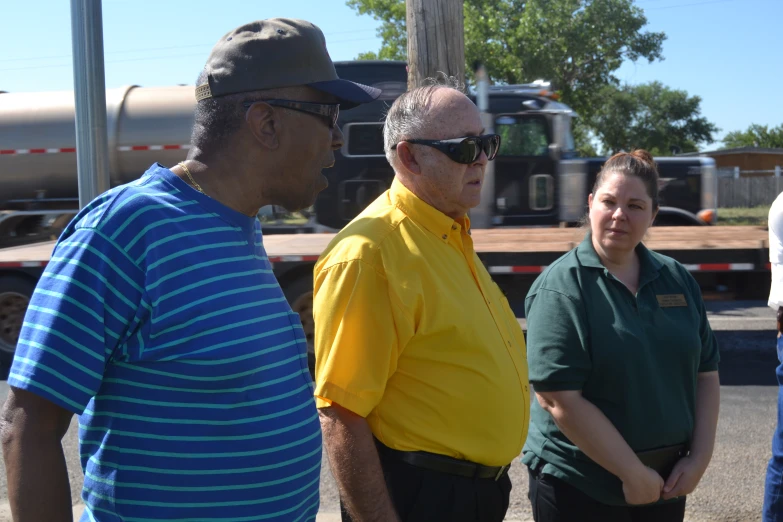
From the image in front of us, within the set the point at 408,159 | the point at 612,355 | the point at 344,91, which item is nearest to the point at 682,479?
the point at 612,355

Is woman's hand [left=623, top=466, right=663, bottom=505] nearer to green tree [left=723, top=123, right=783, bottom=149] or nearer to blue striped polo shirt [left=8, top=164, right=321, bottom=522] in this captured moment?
blue striped polo shirt [left=8, top=164, right=321, bottom=522]

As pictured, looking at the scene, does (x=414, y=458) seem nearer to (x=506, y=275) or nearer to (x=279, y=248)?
(x=506, y=275)

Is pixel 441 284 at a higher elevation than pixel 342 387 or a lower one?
higher

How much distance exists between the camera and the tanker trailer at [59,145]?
12.1 m

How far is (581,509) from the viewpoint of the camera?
2525mm

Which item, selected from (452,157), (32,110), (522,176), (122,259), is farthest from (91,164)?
(32,110)

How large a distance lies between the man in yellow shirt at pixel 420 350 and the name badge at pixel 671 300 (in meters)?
0.60

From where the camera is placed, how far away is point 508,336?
7.42 ft

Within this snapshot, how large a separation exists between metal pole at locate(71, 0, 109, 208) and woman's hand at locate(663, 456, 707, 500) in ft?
9.83

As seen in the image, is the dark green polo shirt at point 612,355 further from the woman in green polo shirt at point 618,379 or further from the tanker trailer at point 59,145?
the tanker trailer at point 59,145

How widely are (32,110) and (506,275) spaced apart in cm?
886

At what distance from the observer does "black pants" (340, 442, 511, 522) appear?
2074mm

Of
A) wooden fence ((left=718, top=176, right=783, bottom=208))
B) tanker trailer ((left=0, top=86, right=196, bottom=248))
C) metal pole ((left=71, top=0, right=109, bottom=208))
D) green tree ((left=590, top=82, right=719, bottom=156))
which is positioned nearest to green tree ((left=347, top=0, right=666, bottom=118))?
wooden fence ((left=718, top=176, right=783, bottom=208))

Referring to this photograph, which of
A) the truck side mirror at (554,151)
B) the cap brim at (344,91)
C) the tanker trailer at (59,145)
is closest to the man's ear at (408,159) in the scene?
the cap brim at (344,91)
